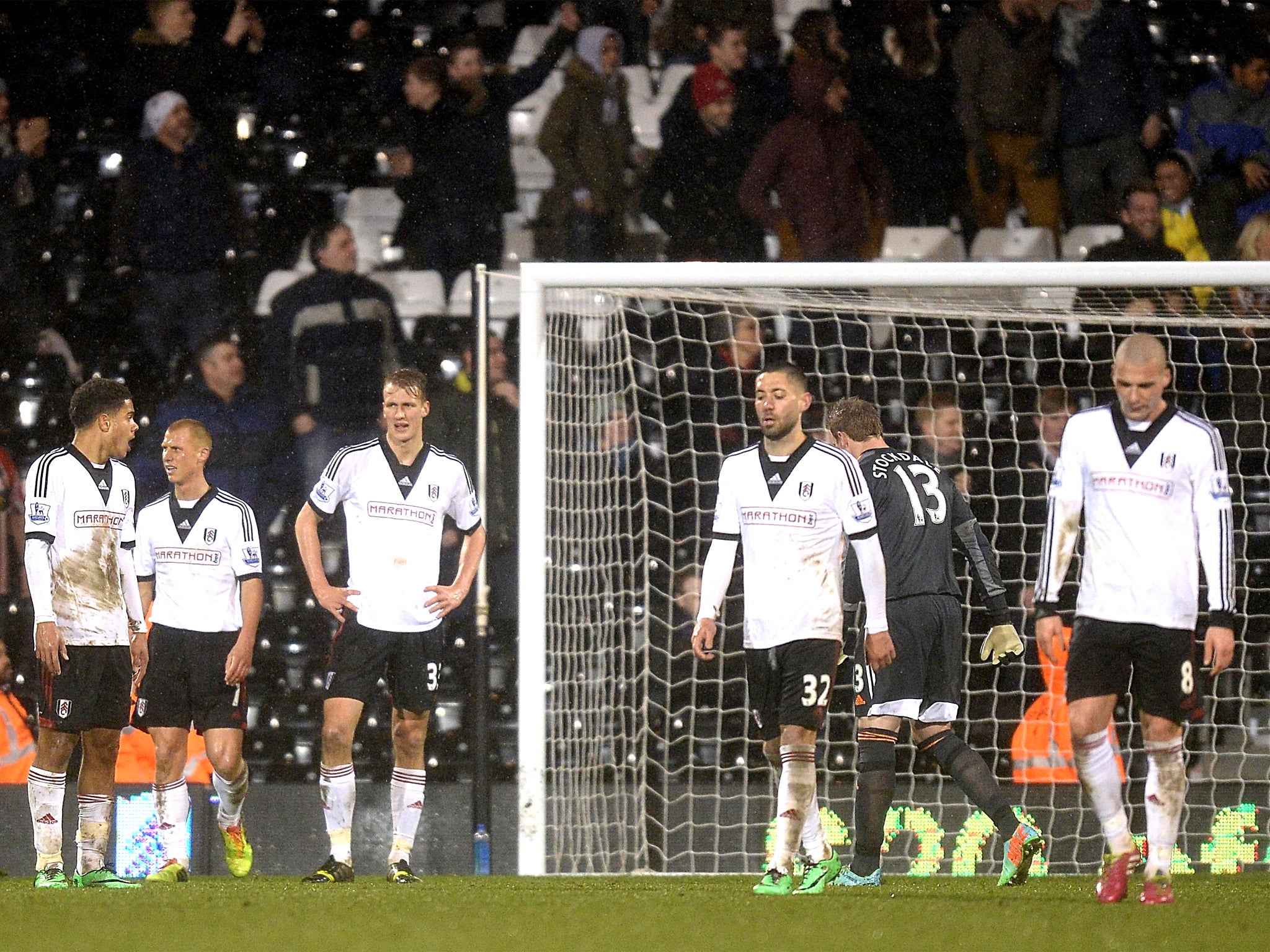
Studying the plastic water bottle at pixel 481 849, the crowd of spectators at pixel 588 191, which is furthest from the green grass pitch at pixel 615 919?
the crowd of spectators at pixel 588 191

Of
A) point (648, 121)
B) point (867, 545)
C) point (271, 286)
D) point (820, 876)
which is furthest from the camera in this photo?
point (648, 121)

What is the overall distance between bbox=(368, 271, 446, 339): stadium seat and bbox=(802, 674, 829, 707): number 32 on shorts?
3824mm

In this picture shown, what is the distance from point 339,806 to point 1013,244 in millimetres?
4948

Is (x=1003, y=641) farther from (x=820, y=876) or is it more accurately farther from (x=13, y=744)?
(x=13, y=744)

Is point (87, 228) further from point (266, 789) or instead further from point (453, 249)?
point (266, 789)

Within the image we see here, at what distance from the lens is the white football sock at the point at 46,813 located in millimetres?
5871

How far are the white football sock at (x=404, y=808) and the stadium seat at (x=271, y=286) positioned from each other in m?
3.33

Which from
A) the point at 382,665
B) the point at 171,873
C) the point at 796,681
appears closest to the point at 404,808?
the point at 382,665

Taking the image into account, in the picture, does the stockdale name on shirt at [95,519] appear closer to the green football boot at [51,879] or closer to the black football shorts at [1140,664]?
the green football boot at [51,879]

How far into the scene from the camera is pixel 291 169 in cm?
887

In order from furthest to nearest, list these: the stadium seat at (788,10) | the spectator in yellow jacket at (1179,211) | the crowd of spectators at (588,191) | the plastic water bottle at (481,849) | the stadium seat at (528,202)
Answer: the stadium seat at (788,10) → the stadium seat at (528,202) → the spectator in yellow jacket at (1179,211) → the crowd of spectators at (588,191) → the plastic water bottle at (481,849)

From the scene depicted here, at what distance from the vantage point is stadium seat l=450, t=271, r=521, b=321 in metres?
8.58

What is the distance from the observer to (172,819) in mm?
6293

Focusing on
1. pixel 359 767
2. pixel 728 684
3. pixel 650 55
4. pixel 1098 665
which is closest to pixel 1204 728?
pixel 728 684
